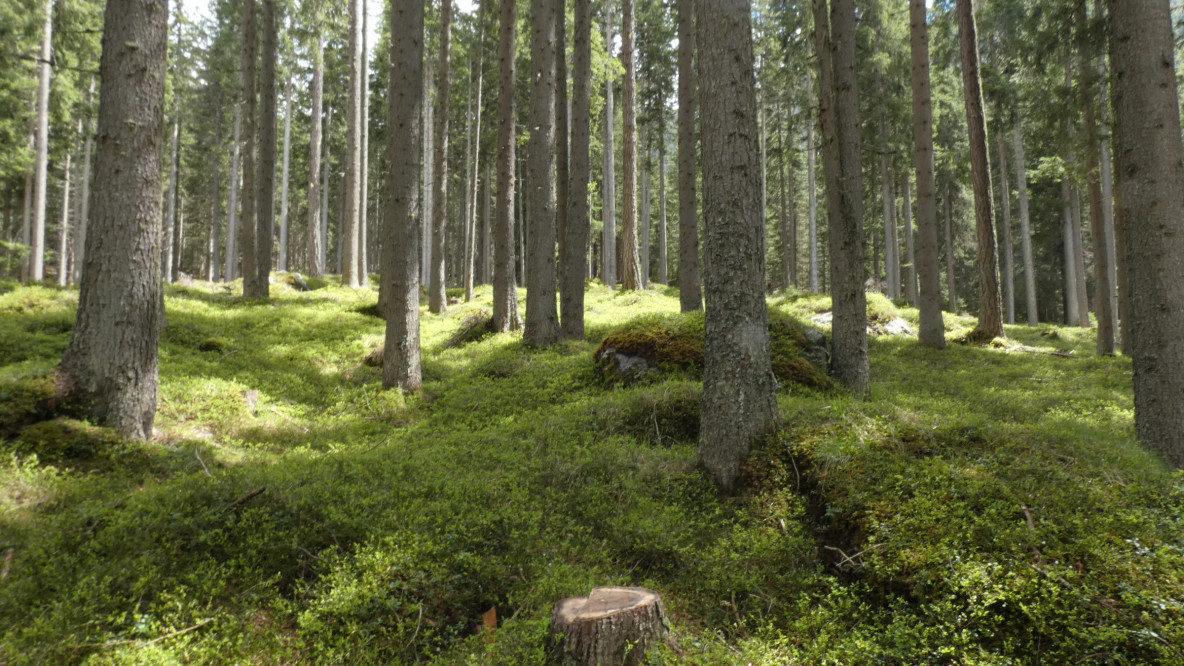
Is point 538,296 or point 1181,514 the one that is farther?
point 538,296

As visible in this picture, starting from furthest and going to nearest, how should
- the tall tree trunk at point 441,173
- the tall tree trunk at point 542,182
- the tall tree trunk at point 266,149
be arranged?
the tall tree trunk at point 441,173 < the tall tree trunk at point 266,149 < the tall tree trunk at point 542,182

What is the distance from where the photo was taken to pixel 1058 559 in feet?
10.5

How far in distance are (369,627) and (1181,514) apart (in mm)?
5240

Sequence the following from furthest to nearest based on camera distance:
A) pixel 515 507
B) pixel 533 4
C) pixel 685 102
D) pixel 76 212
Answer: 1. pixel 76 212
2. pixel 685 102
3. pixel 533 4
4. pixel 515 507

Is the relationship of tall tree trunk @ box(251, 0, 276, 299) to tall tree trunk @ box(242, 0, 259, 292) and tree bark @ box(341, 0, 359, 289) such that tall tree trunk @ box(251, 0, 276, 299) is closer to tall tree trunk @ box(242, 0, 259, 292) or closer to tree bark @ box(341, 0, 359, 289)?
tall tree trunk @ box(242, 0, 259, 292)

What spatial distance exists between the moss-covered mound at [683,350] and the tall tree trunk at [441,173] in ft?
32.0

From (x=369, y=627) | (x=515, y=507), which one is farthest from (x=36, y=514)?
(x=515, y=507)

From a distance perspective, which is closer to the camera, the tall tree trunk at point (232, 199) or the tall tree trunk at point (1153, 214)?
the tall tree trunk at point (1153, 214)

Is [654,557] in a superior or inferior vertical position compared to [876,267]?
inferior

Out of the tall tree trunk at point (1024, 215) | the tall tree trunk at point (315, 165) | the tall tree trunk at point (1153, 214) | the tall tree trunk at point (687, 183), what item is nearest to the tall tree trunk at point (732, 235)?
the tall tree trunk at point (1153, 214)

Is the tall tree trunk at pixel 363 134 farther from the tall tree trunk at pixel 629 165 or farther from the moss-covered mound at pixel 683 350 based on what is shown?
the moss-covered mound at pixel 683 350

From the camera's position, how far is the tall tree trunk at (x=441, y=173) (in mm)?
16734

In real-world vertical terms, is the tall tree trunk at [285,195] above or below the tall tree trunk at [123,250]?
above

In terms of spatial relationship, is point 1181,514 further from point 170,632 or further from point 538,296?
point 538,296
